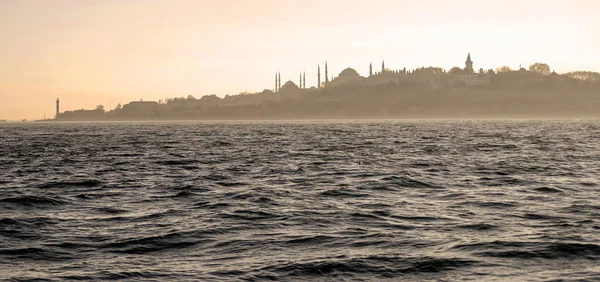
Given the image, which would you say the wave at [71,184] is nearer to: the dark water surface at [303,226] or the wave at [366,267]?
the dark water surface at [303,226]

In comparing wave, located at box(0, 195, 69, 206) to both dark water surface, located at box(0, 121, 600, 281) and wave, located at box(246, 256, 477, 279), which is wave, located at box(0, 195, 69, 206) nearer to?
dark water surface, located at box(0, 121, 600, 281)

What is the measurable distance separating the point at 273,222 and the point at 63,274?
722cm

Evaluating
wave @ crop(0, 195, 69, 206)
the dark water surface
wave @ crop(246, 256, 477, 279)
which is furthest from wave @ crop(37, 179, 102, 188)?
wave @ crop(246, 256, 477, 279)

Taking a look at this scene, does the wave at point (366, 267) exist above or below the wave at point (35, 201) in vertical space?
below

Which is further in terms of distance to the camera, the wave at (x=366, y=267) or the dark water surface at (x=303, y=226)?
the dark water surface at (x=303, y=226)

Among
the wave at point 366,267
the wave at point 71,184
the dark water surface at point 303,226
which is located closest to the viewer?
the wave at point 366,267

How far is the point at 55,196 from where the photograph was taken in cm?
2603

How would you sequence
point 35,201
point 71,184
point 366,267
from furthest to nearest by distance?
point 71,184 → point 35,201 → point 366,267

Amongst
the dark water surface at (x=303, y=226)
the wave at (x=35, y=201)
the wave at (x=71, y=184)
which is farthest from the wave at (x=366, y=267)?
the wave at (x=71, y=184)

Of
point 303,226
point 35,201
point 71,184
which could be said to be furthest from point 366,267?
point 71,184

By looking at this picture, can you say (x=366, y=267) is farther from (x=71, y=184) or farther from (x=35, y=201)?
(x=71, y=184)

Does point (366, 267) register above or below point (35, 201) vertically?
below

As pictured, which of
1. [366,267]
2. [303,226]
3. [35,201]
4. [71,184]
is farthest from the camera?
[71,184]

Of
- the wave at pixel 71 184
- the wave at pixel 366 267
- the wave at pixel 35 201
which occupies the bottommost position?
the wave at pixel 366 267
